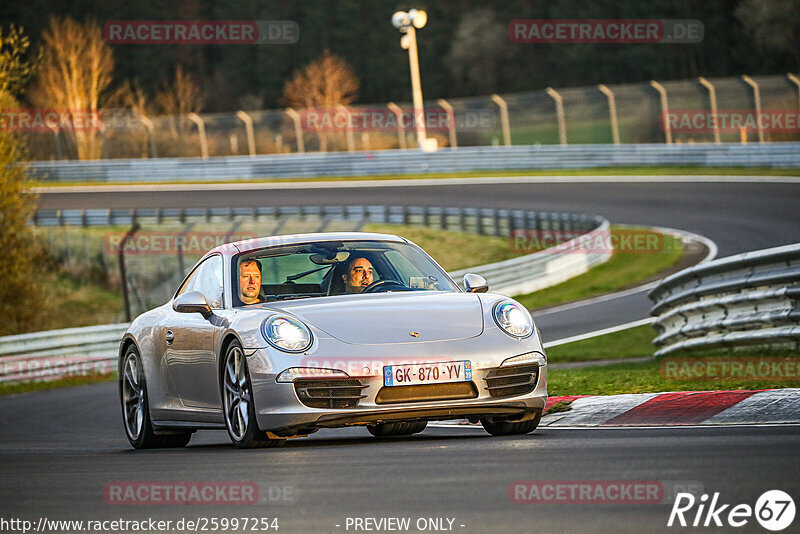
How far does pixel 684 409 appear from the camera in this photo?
8.87 metres

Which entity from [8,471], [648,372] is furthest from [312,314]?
[648,372]

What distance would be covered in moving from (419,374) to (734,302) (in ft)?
18.4

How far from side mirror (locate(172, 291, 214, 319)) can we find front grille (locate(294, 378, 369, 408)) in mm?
1187

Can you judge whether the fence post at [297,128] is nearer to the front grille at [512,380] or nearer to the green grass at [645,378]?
the green grass at [645,378]

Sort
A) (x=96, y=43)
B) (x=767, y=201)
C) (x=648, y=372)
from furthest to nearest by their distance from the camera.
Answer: (x=96, y=43) < (x=767, y=201) < (x=648, y=372)

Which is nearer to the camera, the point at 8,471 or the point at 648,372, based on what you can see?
the point at 8,471

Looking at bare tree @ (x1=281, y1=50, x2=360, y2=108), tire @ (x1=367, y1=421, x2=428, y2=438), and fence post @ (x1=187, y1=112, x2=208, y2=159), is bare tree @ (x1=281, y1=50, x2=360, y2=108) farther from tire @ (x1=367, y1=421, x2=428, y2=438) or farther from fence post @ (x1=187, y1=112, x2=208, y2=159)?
tire @ (x1=367, y1=421, x2=428, y2=438)

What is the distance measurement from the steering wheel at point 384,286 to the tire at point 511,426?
1.08 metres

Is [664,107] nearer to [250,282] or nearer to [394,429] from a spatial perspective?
[394,429]

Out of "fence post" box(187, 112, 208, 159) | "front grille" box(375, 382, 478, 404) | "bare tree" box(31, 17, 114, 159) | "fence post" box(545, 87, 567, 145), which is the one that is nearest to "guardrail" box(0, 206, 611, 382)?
"fence post" box(545, 87, 567, 145)

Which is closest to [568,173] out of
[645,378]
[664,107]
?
[664,107]

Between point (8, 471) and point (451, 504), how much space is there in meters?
3.42

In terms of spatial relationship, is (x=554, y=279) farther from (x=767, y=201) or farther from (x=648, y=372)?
(x=648, y=372)

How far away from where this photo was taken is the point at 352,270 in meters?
9.02
